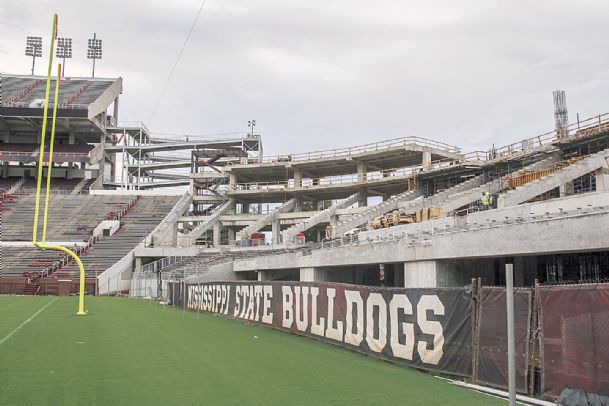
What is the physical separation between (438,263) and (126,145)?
64.6 metres

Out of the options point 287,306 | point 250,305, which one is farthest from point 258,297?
point 287,306

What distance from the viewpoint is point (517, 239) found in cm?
1886

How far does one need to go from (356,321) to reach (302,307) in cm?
337

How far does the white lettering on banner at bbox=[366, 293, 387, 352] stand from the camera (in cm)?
1170

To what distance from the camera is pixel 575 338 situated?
7.49 metres

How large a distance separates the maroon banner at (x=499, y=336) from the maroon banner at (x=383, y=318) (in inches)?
14.8

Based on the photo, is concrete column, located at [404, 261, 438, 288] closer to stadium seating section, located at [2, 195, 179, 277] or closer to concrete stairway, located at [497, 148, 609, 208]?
concrete stairway, located at [497, 148, 609, 208]

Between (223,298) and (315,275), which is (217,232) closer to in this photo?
(315,275)

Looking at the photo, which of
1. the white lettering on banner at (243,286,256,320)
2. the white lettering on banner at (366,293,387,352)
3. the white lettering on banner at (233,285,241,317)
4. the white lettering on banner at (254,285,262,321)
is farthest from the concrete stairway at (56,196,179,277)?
the white lettering on banner at (366,293,387,352)

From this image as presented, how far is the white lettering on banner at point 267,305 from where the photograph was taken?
18.2 meters

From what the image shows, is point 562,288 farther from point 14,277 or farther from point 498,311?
point 14,277

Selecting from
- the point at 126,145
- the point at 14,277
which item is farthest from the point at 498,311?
the point at 126,145

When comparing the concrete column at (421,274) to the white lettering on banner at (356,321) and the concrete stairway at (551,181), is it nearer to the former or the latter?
the white lettering on banner at (356,321)

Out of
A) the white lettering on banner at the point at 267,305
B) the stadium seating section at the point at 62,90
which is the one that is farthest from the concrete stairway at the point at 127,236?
the white lettering on banner at the point at 267,305
